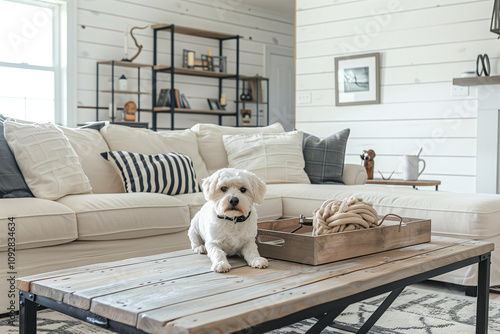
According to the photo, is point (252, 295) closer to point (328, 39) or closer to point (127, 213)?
point (127, 213)

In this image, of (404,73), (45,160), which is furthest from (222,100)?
(45,160)

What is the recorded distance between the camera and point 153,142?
3521 mm

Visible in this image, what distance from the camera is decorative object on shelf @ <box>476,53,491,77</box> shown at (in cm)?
433

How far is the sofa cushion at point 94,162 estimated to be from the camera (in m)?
3.19

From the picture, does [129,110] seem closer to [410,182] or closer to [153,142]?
[153,142]

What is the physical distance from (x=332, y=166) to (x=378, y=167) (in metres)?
1.36

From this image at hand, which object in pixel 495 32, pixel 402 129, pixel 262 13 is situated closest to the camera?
pixel 495 32

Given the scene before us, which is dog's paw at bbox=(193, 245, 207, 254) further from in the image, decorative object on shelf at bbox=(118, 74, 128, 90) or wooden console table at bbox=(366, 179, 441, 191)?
decorative object on shelf at bbox=(118, 74, 128, 90)

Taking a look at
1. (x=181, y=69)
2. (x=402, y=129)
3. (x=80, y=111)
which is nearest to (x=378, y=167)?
(x=402, y=129)

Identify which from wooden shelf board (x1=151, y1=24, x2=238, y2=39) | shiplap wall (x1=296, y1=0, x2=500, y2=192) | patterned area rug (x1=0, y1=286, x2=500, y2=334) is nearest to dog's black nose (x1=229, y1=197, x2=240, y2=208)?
patterned area rug (x1=0, y1=286, x2=500, y2=334)

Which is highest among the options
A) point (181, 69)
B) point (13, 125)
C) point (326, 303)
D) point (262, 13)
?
point (262, 13)

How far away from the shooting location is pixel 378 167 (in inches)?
201

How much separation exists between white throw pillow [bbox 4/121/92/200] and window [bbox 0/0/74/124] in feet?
8.08

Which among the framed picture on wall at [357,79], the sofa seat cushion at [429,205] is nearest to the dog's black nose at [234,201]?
the sofa seat cushion at [429,205]
